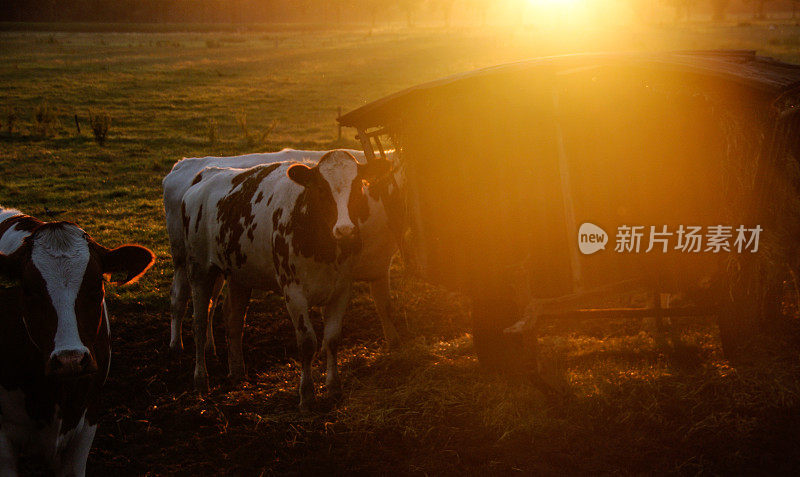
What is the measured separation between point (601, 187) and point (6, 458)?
539 cm

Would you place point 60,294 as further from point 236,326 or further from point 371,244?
point 371,244

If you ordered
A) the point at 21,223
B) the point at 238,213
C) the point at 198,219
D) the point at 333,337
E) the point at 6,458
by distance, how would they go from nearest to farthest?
the point at 6,458, the point at 21,223, the point at 333,337, the point at 238,213, the point at 198,219

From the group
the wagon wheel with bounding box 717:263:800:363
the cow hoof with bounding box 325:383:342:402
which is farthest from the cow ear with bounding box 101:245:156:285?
the wagon wheel with bounding box 717:263:800:363

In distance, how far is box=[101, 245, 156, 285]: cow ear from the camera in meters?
4.16

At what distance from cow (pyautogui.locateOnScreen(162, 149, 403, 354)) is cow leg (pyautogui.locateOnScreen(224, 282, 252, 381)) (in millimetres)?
757

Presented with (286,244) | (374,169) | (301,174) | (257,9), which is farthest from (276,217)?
(257,9)

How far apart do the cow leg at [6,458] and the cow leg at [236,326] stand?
3057mm

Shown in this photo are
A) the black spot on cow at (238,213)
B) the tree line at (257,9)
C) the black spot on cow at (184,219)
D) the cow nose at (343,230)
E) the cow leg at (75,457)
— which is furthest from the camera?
the tree line at (257,9)

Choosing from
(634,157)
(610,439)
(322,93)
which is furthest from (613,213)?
(322,93)

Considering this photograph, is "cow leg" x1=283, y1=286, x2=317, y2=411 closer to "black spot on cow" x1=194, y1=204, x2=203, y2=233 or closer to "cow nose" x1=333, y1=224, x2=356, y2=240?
"cow nose" x1=333, y1=224, x2=356, y2=240

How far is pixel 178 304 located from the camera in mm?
7738

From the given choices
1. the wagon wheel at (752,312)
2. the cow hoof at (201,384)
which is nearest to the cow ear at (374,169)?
the cow hoof at (201,384)

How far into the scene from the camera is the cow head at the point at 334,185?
5895mm

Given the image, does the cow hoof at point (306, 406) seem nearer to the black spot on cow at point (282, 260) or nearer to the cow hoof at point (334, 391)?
the cow hoof at point (334, 391)
